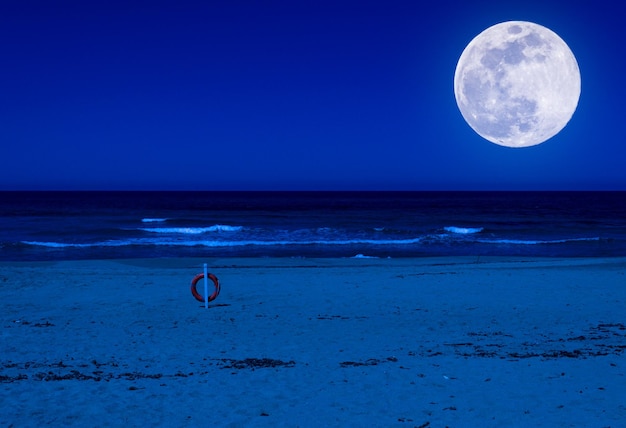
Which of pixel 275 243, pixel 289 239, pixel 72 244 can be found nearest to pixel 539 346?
pixel 275 243

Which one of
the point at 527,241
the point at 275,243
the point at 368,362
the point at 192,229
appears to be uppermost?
the point at 368,362

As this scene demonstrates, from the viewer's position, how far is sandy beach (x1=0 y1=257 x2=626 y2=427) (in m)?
6.34

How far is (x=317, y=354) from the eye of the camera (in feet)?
28.5

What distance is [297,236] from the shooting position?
39406 mm

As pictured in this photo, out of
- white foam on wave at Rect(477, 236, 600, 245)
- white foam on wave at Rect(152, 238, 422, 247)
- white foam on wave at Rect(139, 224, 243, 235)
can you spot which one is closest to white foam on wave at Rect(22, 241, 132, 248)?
white foam on wave at Rect(152, 238, 422, 247)

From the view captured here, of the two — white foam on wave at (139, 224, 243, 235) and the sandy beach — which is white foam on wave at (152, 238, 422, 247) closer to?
white foam on wave at (139, 224, 243, 235)

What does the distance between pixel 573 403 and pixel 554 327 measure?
4265mm

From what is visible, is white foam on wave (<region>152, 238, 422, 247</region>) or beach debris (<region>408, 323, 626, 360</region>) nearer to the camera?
beach debris (<region>408, 323, 626, 360</region>)

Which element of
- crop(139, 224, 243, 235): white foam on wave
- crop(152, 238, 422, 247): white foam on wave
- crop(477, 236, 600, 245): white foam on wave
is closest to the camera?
crop(152, 238, 422, 247): white foam on wave

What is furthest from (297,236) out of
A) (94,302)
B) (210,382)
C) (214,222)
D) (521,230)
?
(210,382)

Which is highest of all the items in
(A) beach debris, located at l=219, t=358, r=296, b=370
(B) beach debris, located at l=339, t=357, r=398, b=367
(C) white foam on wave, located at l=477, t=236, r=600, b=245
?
(B) beach debris, located at l=339, t=357, r=398, b=367

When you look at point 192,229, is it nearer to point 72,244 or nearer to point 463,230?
point 72,244

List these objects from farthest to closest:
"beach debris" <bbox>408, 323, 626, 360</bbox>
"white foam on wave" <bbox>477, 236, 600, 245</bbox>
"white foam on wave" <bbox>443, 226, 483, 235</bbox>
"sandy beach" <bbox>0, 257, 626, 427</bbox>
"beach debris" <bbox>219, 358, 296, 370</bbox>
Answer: "white foam on wave" <bbox>443, 226, 483, 235</bbox> < "white foam on wave" <bbox>477, 236, 600, 245</bbox> < "beach debris" <bbox>408, 323, 626, 360</bbox> < "beach debris" <bbox>219, 358, 296, 370</bbox> < "sandy beach" <bbox>0, 257, 626, 427</bbox>

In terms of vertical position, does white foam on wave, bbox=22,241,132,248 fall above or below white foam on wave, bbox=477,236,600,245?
below
